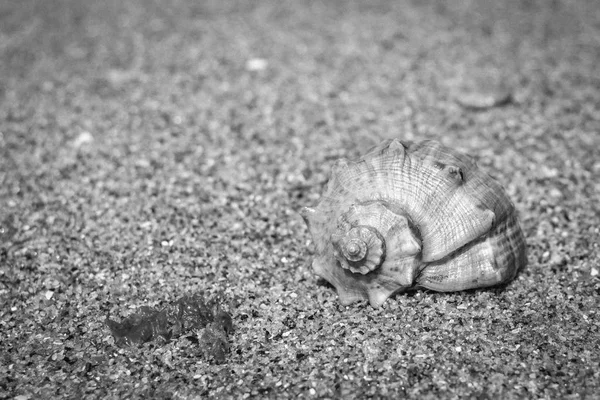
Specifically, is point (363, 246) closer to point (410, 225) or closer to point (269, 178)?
point (410, 225)

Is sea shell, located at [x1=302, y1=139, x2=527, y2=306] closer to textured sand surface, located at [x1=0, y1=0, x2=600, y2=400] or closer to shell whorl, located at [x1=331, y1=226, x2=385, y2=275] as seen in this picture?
shell whorl, located at [x1=331, y1=226, x2=385, y2=275]

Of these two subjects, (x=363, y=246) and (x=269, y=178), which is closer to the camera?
(x=363, y=246)

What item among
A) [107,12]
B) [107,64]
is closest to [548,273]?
[107,64]

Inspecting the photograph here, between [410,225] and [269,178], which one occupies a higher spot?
[410,225]

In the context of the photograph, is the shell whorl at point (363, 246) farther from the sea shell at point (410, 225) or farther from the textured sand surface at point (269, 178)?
the textured sand surface at point (269, 178)

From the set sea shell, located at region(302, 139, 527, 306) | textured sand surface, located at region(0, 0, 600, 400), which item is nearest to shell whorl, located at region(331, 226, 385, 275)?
sea shell, located at region(302, 139, 527, 306)

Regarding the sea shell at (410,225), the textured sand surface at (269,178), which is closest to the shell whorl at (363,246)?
the sea shell at (410,225)

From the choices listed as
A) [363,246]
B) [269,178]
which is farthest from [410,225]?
[269,178]

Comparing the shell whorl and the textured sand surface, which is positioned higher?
the shell whorl

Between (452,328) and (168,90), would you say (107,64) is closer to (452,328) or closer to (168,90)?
(168,90)
